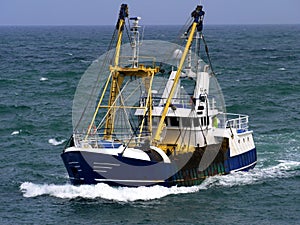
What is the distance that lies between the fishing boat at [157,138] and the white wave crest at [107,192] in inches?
14.4

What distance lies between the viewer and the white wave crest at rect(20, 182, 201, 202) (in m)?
39.8

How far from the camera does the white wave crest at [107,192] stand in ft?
130

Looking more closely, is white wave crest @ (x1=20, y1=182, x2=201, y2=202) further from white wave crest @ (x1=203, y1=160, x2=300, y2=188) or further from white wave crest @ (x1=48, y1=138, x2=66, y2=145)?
white wave crest @ (x1=48, y1=138, x2=66, y2=145)

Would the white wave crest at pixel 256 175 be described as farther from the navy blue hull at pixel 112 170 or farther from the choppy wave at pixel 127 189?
the navy blue hull at pixel 112 170

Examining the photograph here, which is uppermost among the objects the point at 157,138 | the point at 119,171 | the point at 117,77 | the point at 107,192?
the point at 117,77

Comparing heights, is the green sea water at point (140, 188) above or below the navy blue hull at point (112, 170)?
below

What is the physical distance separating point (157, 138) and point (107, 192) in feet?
17.7

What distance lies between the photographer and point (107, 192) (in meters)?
39.8

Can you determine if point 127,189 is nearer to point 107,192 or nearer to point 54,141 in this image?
point 107,192

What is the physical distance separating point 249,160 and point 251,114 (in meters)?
21.8

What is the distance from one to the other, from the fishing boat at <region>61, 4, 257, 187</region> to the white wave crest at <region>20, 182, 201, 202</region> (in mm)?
366

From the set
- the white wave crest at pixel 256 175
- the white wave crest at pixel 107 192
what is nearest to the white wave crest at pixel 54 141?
the white wave crest at pixel 107 192

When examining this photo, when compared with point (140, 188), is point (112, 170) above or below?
above

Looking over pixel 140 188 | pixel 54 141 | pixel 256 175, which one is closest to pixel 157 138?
pixel 140 188
